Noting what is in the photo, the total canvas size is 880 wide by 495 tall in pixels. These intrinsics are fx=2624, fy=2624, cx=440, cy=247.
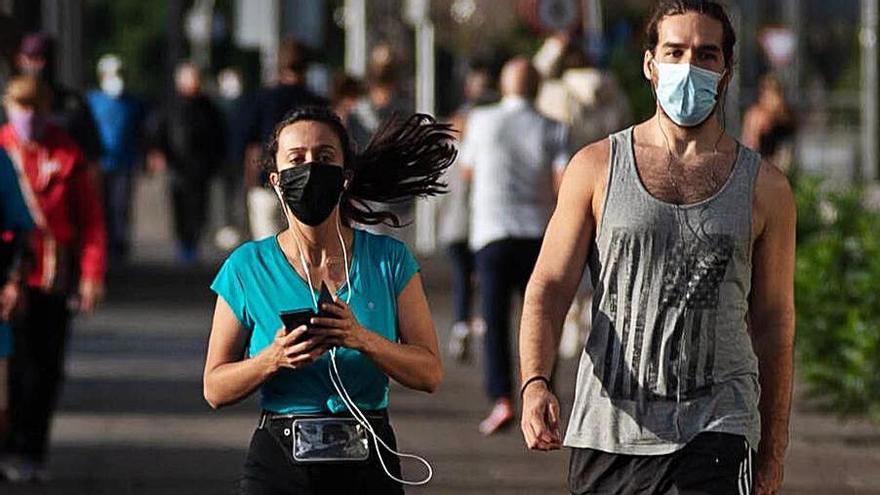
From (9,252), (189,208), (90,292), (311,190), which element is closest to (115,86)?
(189,208)

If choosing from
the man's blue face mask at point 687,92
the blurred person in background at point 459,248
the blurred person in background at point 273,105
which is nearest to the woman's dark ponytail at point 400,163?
the man's blue face mask at point 687,92

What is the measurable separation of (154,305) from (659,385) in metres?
15.1

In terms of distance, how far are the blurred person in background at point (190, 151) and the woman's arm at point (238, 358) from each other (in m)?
19.1

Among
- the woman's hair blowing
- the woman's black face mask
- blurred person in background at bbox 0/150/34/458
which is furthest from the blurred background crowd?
blurred person in background at bbox 0/150/34/458

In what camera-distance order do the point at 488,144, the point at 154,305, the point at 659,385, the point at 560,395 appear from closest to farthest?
the point at 659,385 → the point at 488,144 → the point at 560,395 → the point at 154,305

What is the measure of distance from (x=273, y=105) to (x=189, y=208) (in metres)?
11.4

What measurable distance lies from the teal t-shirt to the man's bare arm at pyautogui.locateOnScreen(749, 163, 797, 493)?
0.80m

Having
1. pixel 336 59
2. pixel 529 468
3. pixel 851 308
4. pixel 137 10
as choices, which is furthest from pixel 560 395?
pixel 137 10

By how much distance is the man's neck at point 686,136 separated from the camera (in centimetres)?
585

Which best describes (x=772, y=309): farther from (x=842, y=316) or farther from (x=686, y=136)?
(x=842, y=316)

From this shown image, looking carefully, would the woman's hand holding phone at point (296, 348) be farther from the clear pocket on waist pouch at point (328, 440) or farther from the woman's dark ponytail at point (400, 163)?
the woman's dark ponytail at point (400, 163)

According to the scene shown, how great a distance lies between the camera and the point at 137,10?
87.9m

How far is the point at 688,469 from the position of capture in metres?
5.75

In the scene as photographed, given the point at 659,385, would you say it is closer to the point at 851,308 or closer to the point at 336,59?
the point at 851,308
